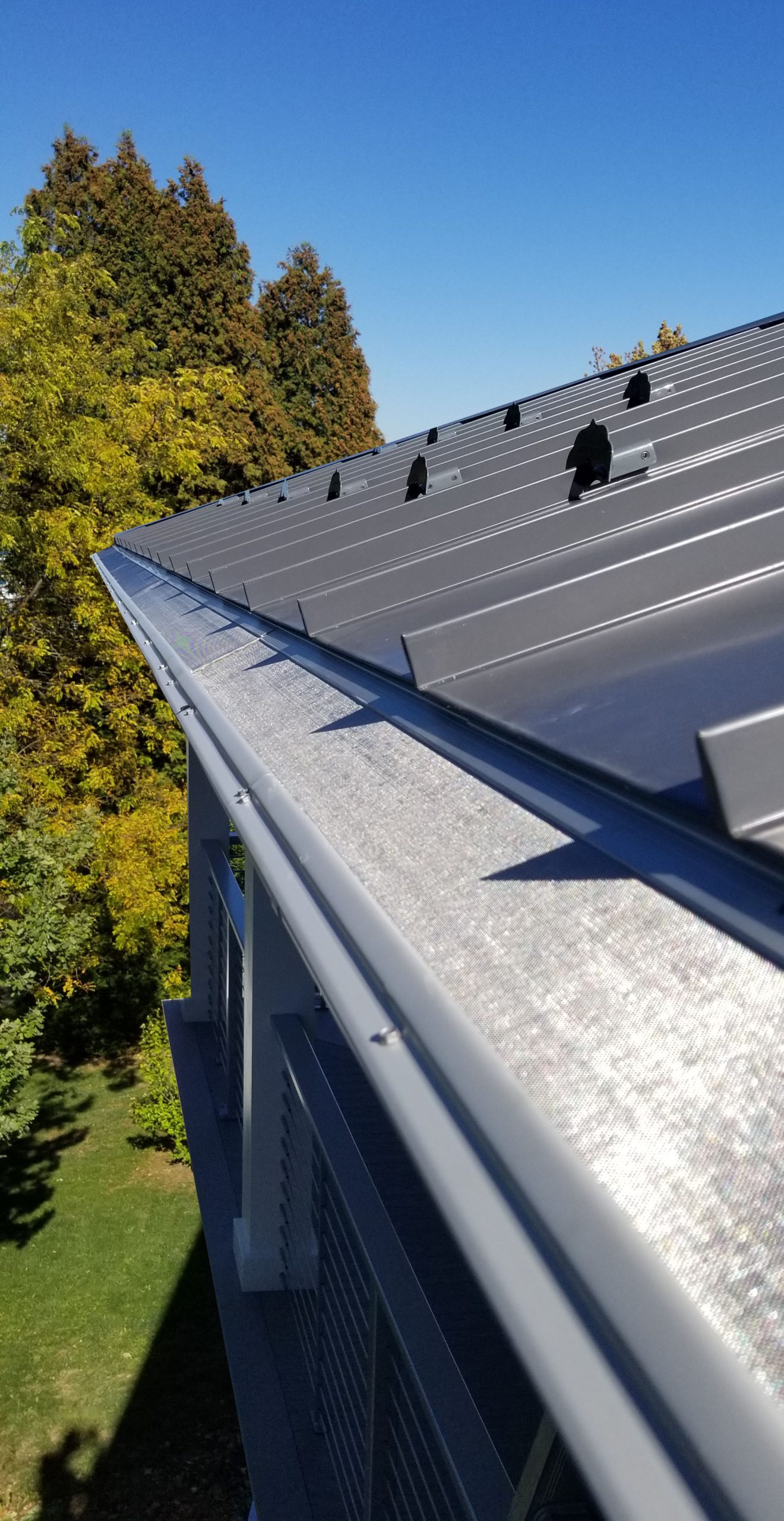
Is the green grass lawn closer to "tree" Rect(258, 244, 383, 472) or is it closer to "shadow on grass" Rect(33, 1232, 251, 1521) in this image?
"shadow on grass" Rect(33, 1232, 251, 1521)

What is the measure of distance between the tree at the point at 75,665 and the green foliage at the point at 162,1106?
46.9 inches

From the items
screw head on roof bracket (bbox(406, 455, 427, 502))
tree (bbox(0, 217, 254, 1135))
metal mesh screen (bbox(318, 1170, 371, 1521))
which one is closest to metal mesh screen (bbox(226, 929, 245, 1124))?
metal mesh screen (bbox(318, 1170, 371, 1521))

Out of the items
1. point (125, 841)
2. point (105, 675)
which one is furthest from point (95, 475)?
point (125, 841)

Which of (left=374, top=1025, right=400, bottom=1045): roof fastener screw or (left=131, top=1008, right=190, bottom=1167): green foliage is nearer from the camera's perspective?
(left=374, top=1025, right=400, bottom=1045): roof fastener screw

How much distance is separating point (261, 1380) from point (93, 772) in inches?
479

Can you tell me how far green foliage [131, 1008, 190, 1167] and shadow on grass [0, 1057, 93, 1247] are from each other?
0.89 meters

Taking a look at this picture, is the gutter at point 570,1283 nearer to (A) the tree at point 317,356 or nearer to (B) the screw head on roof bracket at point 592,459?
(B) the screw head on roof bracket at point 592,459

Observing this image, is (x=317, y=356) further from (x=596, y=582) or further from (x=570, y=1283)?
(x=570, y=1283)

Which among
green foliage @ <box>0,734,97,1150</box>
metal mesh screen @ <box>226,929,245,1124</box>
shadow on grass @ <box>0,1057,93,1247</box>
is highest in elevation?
metal mesh screen @ <box>226,929,245,1124</box>

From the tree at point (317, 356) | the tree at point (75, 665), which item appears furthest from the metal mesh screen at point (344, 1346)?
the tree at point (317, 356)

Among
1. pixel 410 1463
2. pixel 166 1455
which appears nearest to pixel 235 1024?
pixel 410 1463

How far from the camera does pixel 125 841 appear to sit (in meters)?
13.4

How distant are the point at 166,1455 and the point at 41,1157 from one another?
4.86m

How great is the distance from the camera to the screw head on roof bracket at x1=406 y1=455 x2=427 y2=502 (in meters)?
4.41
